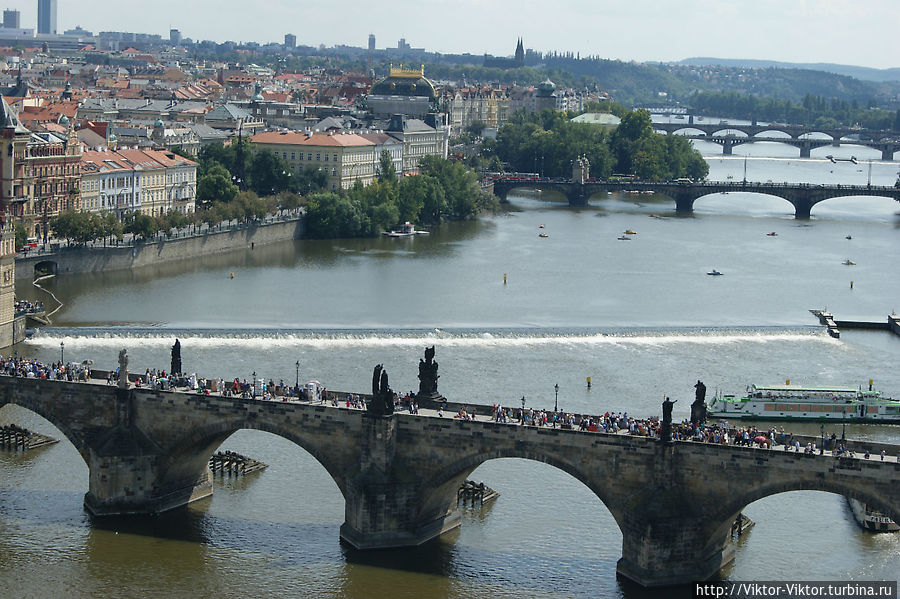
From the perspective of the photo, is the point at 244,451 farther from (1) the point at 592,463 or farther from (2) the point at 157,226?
(2) the point at 157,226

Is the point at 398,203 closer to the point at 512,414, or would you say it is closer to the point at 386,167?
the point at 386,167

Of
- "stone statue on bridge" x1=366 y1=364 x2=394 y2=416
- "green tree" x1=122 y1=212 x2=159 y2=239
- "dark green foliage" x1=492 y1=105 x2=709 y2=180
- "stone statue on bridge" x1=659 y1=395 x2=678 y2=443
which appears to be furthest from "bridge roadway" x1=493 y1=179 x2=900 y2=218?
"stone statue on bridge" x1=659 y1=395 x2=678 y2=443

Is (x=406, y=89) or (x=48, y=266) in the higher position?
(x=406, y=89)

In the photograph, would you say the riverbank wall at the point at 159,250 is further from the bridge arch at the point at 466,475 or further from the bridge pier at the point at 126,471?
the bridge arch at the point at 466,475

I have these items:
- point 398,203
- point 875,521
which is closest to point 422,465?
point 875,521

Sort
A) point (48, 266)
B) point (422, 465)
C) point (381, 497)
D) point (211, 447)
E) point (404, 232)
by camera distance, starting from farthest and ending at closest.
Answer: point (404, 232), point (48, 266), point (211, 447), point (422, 465), point (381, 497)
